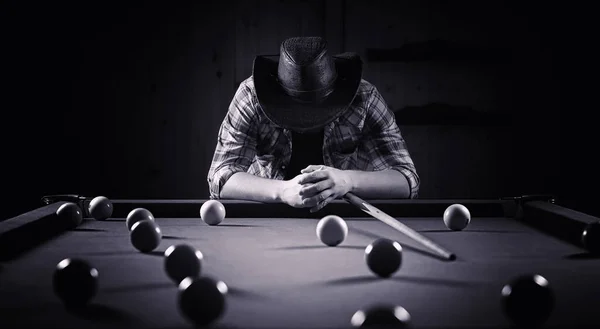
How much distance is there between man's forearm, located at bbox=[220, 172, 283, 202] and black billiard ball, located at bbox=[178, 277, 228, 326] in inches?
54.9

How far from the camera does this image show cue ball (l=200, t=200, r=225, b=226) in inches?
82.9

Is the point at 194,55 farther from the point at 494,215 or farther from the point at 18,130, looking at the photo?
the point at 494,215

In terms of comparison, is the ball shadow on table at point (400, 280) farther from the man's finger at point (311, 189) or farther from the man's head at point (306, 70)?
the man's head at point (306, 70)

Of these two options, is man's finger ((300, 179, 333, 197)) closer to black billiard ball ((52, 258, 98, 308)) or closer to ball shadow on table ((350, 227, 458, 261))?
ball shadow on table ((350, 227, 458, 261))

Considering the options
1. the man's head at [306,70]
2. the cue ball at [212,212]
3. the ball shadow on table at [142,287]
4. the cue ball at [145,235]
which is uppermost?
the man's head at [306,70]

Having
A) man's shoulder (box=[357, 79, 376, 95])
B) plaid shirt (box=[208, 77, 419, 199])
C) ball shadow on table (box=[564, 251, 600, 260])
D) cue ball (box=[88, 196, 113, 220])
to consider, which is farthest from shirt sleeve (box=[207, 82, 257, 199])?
ball shadow on table (box=[564, 251, 600, 260])

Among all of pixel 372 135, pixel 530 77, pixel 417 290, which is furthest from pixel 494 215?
pixel 530 77

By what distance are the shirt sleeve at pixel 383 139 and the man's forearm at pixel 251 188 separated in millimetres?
705

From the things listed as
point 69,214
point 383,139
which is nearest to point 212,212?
point 69,214

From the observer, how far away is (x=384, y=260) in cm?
134

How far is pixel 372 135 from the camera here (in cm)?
302

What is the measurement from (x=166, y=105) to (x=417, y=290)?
3.51 metres

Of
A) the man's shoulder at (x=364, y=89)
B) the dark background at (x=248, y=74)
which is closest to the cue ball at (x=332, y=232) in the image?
the man's shoulder at (x=364, y=89)

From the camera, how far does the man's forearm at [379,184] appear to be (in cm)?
253
